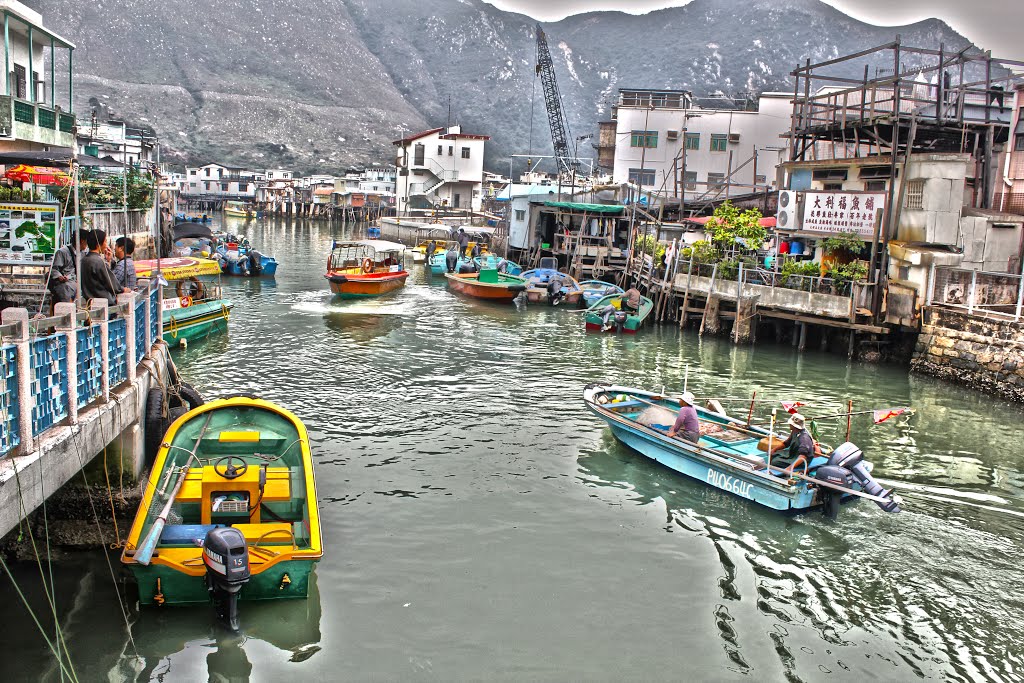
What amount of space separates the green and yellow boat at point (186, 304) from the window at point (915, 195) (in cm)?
2338

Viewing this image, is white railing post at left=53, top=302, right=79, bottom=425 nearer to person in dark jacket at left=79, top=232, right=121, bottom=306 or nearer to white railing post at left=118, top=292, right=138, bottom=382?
white railing post at left=118, top=292, right=138, bottom=382

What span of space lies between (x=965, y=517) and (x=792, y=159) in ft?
78.3

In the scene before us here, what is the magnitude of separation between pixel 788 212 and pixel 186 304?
2234 cm

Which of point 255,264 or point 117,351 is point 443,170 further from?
point 117,351

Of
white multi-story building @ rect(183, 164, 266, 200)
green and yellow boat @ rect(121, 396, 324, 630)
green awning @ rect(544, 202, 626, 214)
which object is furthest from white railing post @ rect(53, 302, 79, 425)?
white multi-story building @ rect(183, 164, 266, 200)

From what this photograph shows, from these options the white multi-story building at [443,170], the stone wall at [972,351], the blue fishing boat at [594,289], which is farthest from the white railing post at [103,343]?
the white multi-story building at [443,170]

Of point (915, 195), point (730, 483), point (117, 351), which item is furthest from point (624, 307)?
point (117, 351)

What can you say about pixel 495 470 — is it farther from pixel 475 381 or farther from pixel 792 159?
pixel 792 159

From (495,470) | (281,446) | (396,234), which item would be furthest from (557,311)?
(396,234)

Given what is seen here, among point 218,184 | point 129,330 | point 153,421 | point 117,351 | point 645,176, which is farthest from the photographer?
point 218,184

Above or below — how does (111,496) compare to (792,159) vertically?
below

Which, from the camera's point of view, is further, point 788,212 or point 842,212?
point 788,212

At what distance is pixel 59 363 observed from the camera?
955 centimetres

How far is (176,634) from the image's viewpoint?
10.1 metres
